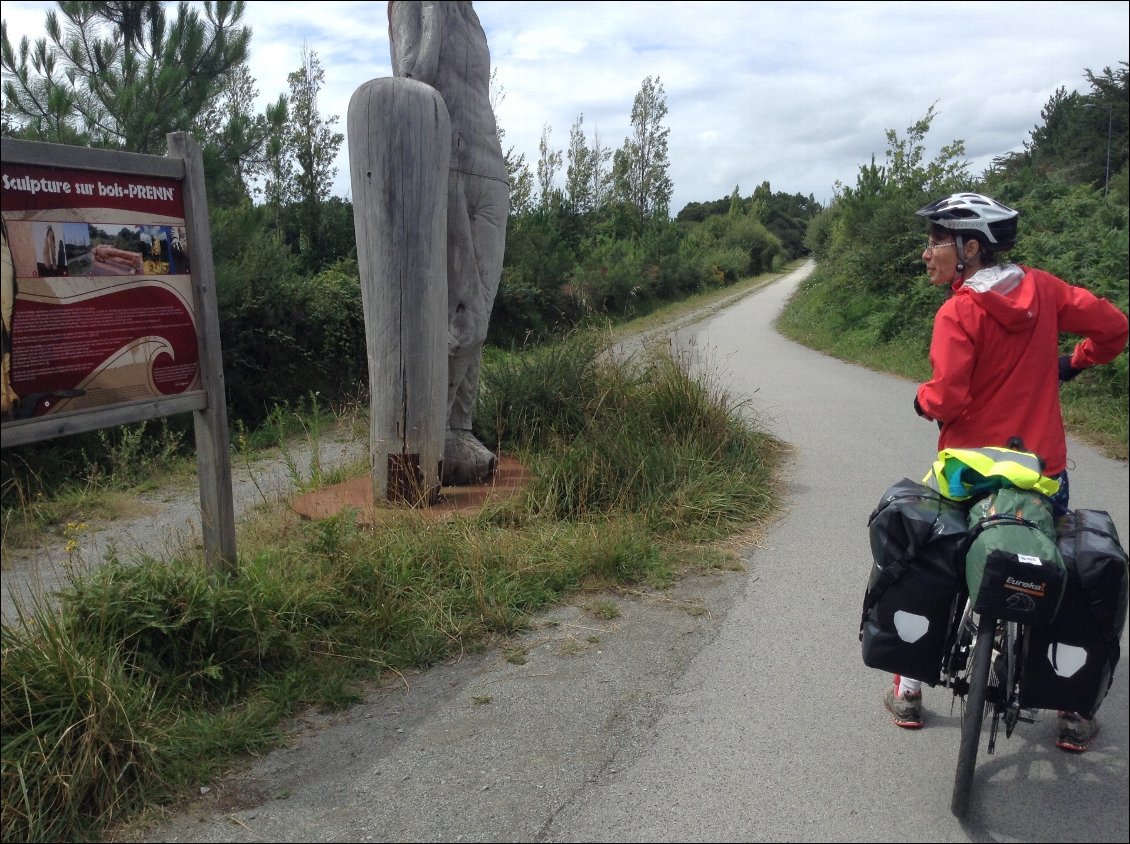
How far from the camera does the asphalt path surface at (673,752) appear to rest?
279 centimetres

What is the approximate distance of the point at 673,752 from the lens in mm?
3195

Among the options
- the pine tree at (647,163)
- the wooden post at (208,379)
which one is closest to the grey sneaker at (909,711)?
the wooden post at (208,379)

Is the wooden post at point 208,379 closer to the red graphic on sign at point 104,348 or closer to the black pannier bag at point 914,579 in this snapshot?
the red graphic on sign at point 104,348

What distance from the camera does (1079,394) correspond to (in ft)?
18.4

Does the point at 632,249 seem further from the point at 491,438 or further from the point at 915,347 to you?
the point at 491,438

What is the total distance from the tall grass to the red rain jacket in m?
2.19

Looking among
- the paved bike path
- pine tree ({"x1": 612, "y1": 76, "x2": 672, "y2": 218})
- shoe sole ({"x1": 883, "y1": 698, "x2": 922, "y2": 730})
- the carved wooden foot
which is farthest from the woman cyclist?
pine tree ({"x1": 612, "y1": 76, "x2": 672, "y2": 218})

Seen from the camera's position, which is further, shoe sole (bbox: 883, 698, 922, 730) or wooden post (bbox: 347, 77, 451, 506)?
wooden post (bbox: 347, 77, 451, 506)

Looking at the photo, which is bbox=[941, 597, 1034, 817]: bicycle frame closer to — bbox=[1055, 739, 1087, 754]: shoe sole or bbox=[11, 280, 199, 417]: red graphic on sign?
bbox=[1055, 739, 1087, 754]: shoe sole

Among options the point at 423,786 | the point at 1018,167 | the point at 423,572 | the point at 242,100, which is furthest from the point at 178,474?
the point at 1018,167

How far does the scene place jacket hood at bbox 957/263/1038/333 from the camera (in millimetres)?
2898

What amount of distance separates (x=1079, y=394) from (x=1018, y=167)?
10.1 metres

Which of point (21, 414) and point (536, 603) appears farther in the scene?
point (536, 603)

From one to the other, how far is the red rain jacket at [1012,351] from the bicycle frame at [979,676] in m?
0.56
